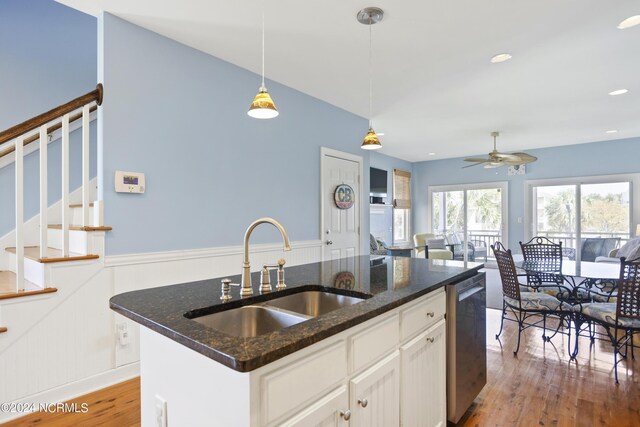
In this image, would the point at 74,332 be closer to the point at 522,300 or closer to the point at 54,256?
the point at 54,256

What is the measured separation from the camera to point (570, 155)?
6793mm

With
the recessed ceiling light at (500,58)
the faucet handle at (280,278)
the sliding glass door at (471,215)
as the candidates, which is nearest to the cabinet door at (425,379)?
the faucet handle at (280,278)

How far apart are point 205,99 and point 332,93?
61.4 inches

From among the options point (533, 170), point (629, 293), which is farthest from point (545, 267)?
point (533, 170)

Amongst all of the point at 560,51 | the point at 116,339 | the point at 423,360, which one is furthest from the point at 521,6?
the point at 116,339

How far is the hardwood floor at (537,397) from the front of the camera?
2072mm

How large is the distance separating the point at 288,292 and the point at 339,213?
287 centimetres

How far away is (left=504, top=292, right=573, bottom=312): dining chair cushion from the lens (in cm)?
303

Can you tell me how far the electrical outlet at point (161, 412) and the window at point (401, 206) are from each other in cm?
725

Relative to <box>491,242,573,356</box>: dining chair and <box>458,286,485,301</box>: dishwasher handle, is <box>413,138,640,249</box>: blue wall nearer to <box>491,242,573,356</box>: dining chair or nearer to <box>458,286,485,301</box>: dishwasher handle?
<box>491,242,573,356</box>: dining chair

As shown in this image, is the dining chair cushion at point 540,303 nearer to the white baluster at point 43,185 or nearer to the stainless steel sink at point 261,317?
the stainless steel sink at point 261,317

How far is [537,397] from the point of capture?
2363 millimetres

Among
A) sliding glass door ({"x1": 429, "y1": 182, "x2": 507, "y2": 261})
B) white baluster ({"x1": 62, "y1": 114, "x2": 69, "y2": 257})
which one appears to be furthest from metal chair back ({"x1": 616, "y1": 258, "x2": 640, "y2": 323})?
sliding glass door ({"x1": 429, "y1": 182, "x2": 507, "y2": 261})

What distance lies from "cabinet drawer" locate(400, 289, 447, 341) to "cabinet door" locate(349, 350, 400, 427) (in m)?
0.13
